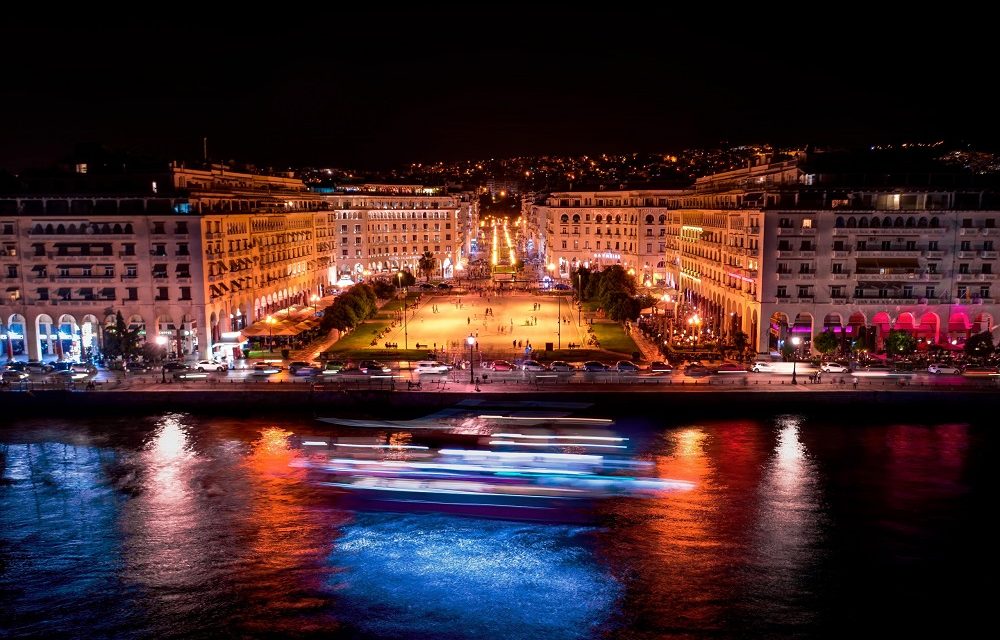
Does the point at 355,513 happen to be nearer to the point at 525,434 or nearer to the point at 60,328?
the point at 525,434

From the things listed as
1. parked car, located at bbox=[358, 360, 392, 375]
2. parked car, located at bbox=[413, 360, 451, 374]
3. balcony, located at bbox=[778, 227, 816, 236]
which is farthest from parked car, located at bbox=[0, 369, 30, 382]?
balcony, located at bbox=[778, 227, 816, 236]

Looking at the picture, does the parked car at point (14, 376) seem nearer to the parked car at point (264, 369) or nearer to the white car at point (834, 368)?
the parked car at point (264, 369)

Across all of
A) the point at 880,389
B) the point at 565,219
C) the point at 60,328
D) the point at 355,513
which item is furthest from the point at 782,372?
the point at 565,219

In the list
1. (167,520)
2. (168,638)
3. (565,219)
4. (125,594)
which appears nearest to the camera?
(168,638)

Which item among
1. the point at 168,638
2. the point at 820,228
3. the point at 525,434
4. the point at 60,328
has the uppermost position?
the point at 820,228

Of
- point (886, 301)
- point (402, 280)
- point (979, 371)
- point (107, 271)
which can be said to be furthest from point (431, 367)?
point (402, 280)
